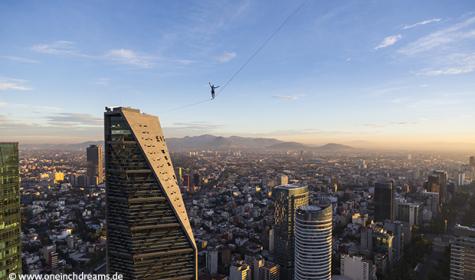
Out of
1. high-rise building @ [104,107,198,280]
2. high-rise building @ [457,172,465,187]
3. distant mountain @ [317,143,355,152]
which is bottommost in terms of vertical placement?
high-rise building @ [457,172,465,187]

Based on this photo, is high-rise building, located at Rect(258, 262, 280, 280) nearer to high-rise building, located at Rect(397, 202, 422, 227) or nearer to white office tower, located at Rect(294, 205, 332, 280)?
white office tower, located at Rect(294, 205, 332, 280)

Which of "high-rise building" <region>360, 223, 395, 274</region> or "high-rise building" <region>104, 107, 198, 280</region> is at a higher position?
"high-rise building" <region>104, 107, 198, 280</region>

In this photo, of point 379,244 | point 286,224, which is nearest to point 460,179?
point 379,244

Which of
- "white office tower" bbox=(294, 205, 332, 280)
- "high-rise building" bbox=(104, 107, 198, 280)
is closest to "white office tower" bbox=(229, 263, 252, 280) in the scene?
"white office tower" bbox=(294, 205, 332, 280)

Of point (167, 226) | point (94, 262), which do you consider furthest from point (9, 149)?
point (94, 262)

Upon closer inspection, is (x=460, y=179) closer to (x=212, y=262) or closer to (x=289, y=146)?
(x=212, y=262)

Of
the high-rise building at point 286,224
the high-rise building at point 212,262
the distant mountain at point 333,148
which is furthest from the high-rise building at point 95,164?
the distant mountain at point 333,148

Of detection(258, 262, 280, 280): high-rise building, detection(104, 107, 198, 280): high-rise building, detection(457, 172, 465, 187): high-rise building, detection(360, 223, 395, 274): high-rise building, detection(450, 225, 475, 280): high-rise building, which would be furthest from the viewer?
detection(457, 172, 465, 187): high-rise building
